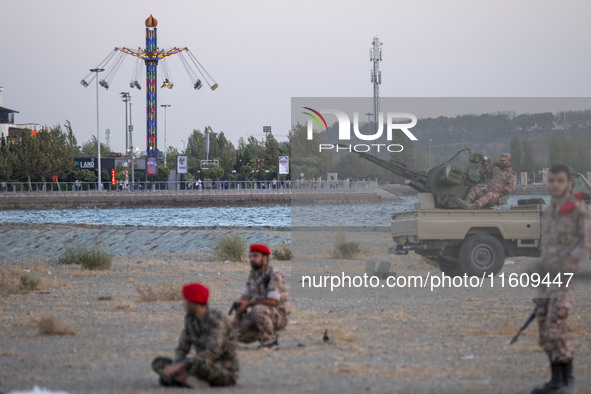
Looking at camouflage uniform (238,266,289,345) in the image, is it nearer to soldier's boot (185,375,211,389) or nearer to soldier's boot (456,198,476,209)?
soldier's boot (185,375,211,389)

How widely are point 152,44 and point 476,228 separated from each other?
10705 cm

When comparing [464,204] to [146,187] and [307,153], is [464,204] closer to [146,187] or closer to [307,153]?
[307,153]

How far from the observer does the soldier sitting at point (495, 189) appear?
1884 cm

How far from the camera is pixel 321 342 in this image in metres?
11.6

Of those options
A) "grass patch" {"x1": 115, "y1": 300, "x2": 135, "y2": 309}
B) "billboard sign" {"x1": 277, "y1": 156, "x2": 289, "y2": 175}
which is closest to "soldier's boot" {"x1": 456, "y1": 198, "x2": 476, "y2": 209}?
"grass patch" {"x1": 115, "y1": 300, "x2": 135, "y2": 309}

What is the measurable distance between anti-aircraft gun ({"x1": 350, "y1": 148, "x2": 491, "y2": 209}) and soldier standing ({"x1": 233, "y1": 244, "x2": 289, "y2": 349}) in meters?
9.16

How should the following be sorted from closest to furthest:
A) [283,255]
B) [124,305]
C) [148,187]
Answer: [124,305]
[283,255]
[148,187]

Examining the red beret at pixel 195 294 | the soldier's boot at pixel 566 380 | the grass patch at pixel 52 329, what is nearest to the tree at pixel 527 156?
the grass patch at pixel 52 329

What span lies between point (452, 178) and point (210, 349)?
36.7ft

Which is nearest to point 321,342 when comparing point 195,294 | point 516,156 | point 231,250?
point 195,294

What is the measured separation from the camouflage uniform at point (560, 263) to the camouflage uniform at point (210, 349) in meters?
2.83

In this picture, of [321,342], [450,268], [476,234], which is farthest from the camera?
[450,268]

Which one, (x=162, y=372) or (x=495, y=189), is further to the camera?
(x=495, y=189)

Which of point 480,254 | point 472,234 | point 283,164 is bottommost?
point 480,254
